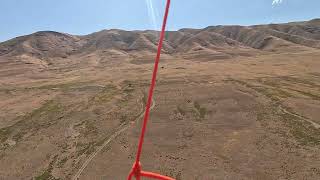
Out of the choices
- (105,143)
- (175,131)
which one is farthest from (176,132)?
(105,143)

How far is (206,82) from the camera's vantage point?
72188mm

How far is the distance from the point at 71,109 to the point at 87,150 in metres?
19.6

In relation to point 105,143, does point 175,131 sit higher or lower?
higher

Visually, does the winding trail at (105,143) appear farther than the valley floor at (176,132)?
Yes

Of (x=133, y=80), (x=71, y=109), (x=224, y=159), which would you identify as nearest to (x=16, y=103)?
(x=71, y=109)

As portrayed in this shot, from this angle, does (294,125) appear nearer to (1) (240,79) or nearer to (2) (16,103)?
(1) (240,79)

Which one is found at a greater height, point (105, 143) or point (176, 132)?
point (176, 132)

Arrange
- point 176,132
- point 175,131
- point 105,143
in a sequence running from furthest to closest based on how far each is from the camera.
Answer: point 175,131 < point 176,132 < point 105,143

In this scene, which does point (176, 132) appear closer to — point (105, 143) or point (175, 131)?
point (175, 131)

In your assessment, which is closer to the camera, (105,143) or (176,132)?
(105,143)

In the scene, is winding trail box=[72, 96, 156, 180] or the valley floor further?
winding trail box=[72, 96, 156, 180]

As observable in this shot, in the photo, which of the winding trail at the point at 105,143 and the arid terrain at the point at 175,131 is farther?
the winding trail at the point at 105,143

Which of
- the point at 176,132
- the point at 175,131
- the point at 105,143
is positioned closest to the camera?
the point at 105,143

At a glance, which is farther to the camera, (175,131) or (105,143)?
(175,131)
